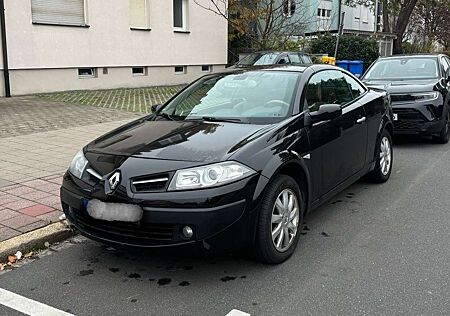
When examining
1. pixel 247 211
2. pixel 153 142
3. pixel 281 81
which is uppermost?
pixel 281 81

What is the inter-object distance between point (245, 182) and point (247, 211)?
206 millimetres

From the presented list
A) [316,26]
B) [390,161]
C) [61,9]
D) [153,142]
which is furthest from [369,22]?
[153,142]

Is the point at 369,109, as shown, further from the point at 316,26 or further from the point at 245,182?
the point at 316,26

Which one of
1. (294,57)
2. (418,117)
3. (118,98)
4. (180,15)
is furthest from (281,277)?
(180,15)

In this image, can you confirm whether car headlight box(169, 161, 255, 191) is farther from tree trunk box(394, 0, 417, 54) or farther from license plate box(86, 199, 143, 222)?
tree trunk box(394, 0, 417, 54)

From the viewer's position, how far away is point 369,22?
155ft

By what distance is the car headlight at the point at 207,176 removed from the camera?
3506 millimetres

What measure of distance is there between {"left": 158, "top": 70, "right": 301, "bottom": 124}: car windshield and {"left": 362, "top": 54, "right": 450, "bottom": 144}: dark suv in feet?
14.6

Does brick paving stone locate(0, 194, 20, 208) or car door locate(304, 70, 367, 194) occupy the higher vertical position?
car door locate(304, 70, 367, 194)

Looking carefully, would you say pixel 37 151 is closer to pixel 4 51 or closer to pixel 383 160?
pixel 383 160

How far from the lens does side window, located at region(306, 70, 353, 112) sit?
483 centimetres

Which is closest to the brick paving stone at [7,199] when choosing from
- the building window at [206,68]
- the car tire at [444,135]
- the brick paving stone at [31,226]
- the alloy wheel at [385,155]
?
the brick paving stone at [31,226]

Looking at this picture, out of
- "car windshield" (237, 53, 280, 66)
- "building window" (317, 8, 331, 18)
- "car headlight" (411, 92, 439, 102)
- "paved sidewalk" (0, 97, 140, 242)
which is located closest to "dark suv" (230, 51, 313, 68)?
"car windshield" (237, 53, 280, 66)

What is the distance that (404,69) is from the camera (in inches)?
393
